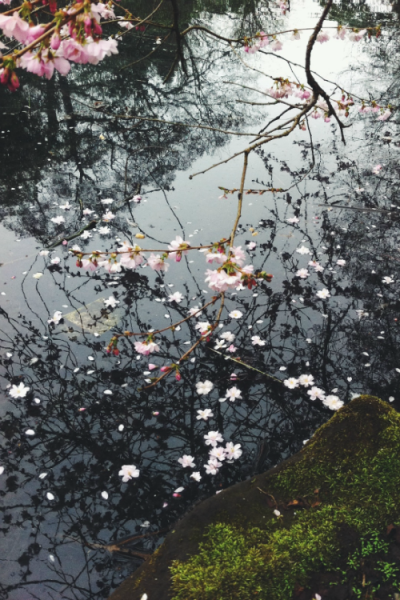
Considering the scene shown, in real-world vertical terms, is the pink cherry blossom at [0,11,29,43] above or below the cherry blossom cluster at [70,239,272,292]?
above

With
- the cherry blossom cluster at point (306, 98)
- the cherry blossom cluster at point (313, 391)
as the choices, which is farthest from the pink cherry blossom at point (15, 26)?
the cherry blossom cluster at point (313, 391)

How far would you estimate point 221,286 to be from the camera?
1.73m

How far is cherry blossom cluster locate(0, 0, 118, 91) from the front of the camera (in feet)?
4.02

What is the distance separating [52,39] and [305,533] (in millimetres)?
2081

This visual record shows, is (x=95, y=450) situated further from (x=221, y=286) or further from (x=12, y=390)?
(x=221, y=286)

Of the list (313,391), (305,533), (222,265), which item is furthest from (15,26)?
(313,391)

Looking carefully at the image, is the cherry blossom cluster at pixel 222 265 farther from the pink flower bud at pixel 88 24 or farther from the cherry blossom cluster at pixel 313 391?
the cherry blossom cluster at pixel 313 391

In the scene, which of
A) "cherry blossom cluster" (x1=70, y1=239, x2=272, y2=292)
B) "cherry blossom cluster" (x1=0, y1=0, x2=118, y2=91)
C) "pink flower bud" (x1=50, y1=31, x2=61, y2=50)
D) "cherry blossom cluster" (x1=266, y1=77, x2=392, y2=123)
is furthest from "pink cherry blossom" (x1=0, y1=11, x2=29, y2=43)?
"cherry blossom cluster" (x1=266, y1=77, x2=392, y2=123)

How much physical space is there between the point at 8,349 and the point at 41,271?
4.02 feet

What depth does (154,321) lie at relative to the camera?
408cm

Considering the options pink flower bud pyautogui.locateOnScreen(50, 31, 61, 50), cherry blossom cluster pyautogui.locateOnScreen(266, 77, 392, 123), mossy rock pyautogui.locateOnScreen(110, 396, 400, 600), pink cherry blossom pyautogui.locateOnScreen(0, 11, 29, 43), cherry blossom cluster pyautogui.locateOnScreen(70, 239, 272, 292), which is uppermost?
cherry blossom cluster pyautogui.locateOnScreen(266, 77, 392, 123)

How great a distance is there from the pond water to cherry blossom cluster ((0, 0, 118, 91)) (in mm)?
1925

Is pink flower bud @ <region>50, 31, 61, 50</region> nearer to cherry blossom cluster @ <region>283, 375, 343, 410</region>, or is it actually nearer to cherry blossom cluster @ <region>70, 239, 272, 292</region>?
cherry blossom cluster @ <region>70, 239, 272, 292</region>

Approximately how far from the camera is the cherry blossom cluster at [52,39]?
1.23m
